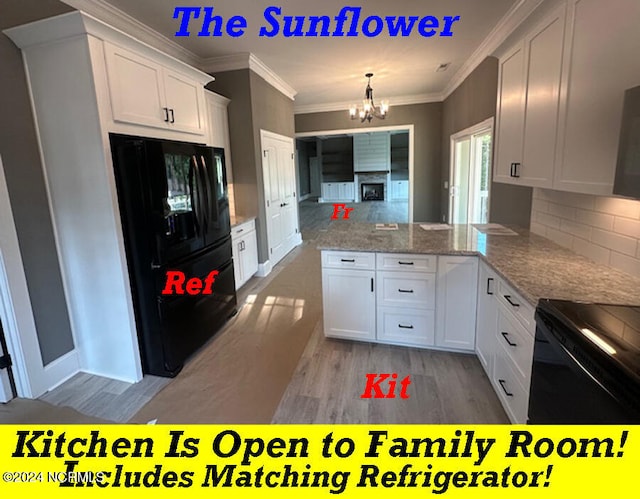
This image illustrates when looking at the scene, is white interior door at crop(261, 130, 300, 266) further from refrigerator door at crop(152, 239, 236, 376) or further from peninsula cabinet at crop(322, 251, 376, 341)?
peninsula cabinet at crop(322, 251, 376, 341)

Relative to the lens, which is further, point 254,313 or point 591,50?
point 254,313

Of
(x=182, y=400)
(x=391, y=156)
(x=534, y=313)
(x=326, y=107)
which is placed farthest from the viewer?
(x=391, y=156)

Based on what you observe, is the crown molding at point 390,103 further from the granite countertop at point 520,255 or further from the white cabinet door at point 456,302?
the white cabinet door at point 456,302

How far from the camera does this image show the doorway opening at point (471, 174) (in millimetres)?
4266

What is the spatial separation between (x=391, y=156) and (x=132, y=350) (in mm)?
12925

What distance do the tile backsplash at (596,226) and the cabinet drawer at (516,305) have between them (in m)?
0.57

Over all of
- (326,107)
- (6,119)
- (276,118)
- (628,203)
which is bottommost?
(628,203)

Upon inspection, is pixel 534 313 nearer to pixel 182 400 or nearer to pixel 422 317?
pixel 422 317

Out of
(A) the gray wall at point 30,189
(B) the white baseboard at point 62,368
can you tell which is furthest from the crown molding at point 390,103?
(B) the white baseboard at point 62,368

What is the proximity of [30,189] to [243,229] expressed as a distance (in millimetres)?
2079

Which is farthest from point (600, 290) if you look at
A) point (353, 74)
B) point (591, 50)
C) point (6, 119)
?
point (353, 74)

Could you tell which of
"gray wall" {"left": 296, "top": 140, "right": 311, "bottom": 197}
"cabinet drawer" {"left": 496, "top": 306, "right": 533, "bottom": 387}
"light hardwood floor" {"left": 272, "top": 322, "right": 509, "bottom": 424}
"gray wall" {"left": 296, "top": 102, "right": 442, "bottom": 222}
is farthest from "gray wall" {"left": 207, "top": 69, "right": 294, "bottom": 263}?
"gray wall" {"left": 296, "top": 140, "right": 311, "bottom": 197}

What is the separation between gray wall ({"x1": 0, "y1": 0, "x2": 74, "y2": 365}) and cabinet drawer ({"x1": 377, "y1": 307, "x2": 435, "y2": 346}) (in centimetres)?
231

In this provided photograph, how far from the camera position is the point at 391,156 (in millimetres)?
13617
